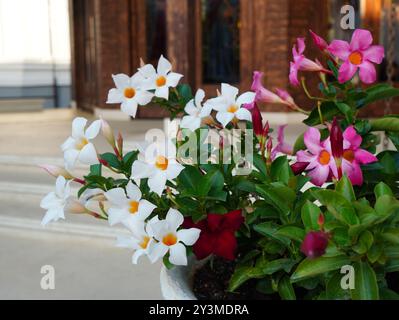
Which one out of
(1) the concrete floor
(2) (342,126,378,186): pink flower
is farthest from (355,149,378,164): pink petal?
(1) the concrete floor

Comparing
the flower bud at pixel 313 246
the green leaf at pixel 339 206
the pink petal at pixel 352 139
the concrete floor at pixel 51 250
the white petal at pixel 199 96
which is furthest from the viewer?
the concrete floor at pixel 51 250

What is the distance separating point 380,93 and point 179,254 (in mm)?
510

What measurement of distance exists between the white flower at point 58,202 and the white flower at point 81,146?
4 cm

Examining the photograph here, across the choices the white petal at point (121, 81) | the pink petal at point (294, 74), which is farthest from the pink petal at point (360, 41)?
the white petal at point (121, 81)

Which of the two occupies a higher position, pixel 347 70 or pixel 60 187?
pixel 347 70

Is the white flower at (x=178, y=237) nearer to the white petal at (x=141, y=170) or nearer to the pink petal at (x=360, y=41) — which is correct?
the white petal at (x=141, y=170)

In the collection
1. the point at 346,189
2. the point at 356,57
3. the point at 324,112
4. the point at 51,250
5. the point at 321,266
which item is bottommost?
the point at 51,250

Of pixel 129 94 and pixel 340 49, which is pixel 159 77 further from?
pixel 340 49

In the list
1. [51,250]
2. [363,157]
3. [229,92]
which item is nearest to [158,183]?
[229,92]

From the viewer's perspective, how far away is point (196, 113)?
3.22ft

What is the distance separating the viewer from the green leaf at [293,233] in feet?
2.72
